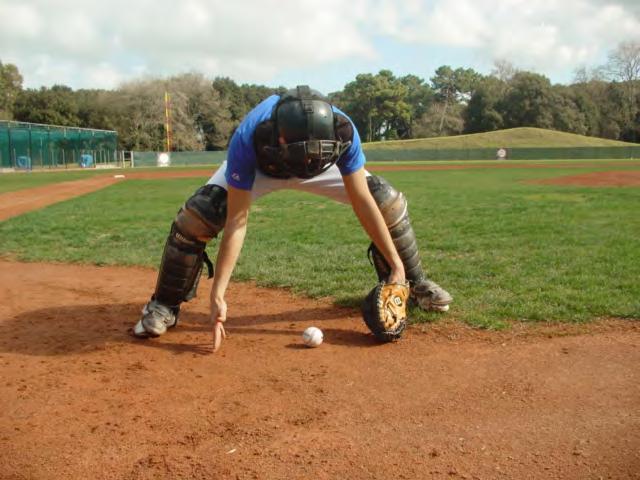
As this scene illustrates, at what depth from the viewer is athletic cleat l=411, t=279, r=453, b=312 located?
14.6 feet

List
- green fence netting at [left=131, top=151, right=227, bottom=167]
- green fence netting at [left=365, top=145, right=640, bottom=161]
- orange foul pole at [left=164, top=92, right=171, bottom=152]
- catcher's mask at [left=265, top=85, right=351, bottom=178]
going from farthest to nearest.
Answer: orange foul pole at [left=164, top=92, right=171, bottom=152]
green fence netting at [left=131, top=151, right=227, bottom=167]
green fence netting at [left=365, top=145, right=640, bottom=161]
catcher's mask at [left=265, top=85, right=351, bottom=178]

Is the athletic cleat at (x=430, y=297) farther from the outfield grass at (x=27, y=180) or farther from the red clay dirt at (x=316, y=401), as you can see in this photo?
the outfield grass at (x=27, y=180)

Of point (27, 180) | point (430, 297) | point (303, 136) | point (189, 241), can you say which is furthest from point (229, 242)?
point (27, 180)

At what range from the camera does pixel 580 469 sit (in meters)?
2.35

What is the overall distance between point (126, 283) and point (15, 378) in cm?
264

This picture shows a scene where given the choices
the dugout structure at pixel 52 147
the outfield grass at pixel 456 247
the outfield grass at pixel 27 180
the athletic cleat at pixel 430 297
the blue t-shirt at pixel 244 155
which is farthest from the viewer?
the dugout structure at pixel 52 147

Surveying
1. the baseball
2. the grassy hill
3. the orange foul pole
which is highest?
the orange foul pole

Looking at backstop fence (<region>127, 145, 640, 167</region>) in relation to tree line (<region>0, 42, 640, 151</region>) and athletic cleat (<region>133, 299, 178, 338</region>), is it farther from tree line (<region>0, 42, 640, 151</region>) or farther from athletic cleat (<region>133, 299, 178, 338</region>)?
athletic cleat (<region>133, 299, 178, 338</region>)

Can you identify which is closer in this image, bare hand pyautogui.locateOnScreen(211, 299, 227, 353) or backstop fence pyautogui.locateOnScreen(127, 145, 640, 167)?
bare hand pyautogui.locateOnScreen(211, 299, 227, 353)

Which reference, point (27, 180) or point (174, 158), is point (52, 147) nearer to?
→ point (174, 158)

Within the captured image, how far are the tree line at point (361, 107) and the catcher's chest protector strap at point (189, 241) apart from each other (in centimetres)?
5968

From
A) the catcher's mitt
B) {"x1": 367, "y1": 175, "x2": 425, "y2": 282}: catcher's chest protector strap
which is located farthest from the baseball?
{"x1": 367, "y1": 175, "x2": 425, "y2": 282}: catcher's chest protector strap

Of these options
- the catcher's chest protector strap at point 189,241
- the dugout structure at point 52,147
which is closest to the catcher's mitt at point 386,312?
the catcher's chest protector strap at point 189,241

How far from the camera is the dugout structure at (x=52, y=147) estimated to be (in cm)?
4003
